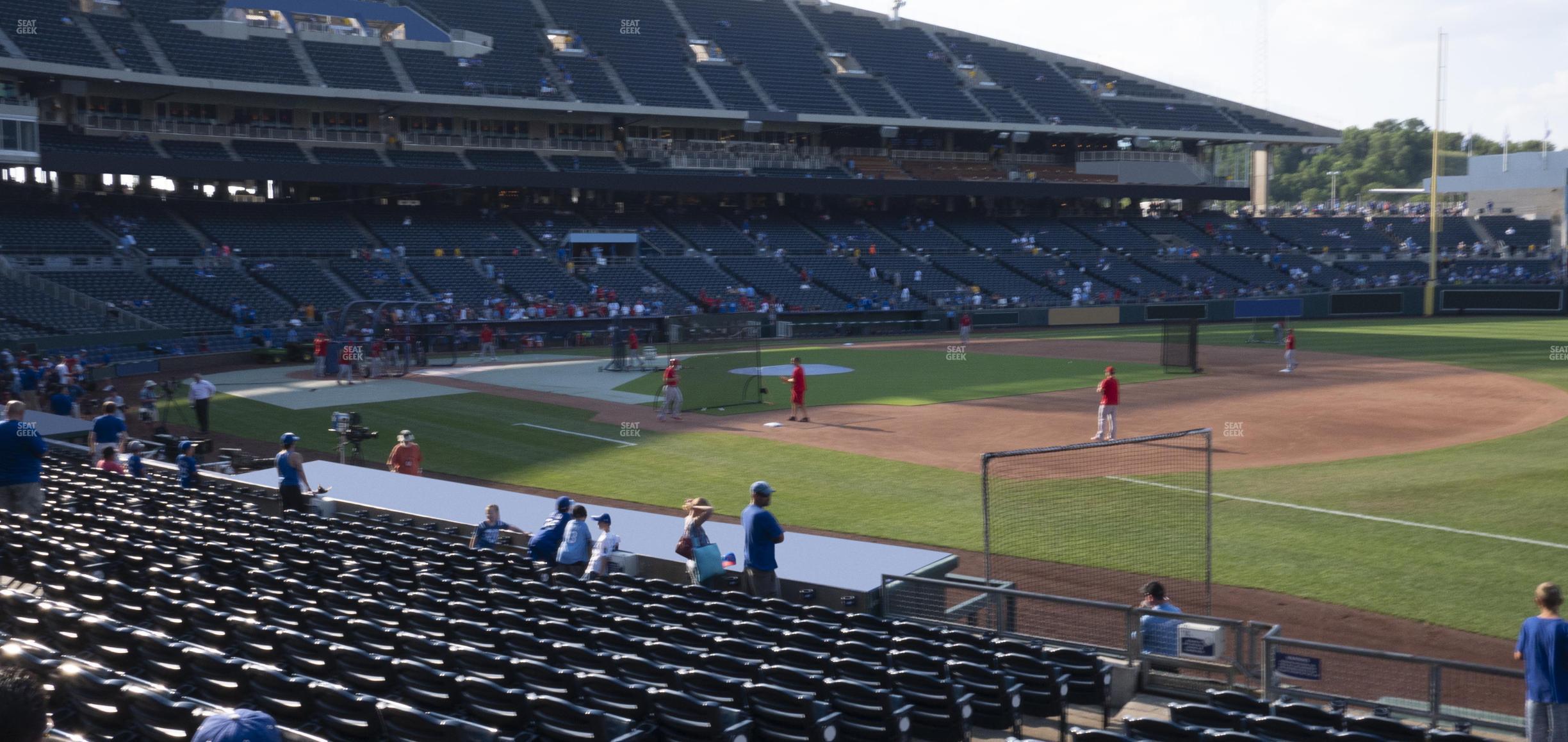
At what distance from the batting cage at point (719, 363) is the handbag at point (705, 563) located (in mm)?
20324

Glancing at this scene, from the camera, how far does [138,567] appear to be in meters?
11.2

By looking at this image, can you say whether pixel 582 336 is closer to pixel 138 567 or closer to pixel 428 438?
pixel 428 438

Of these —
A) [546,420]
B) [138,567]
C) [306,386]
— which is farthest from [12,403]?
[306,386]

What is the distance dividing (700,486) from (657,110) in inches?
1868

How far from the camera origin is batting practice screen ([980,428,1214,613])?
1539 centimetres

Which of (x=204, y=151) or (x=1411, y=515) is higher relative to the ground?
(x=204, y=151)

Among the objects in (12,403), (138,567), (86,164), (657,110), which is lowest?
(138,567)

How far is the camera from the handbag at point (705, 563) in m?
12.9

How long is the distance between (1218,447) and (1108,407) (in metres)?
2.55

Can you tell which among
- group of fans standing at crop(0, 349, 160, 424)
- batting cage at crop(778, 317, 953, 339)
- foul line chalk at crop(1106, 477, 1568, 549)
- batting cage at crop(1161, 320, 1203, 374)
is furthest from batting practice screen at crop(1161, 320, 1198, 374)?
group of fans standing at crop(0, 349, 160, 424)

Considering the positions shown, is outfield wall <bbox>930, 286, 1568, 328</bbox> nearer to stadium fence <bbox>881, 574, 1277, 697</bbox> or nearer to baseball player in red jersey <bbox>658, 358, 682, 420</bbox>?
baseball player in red jersey <bbox>658, 358, 682, 420</bbox>

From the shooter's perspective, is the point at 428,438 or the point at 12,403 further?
the point at 428,438

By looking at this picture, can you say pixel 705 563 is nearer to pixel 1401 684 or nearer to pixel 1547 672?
pixel 1401 684

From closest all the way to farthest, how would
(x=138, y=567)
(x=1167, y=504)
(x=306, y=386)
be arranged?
(x=138, y=567) < (x=1167, y=504) < (x=306, y=386)
